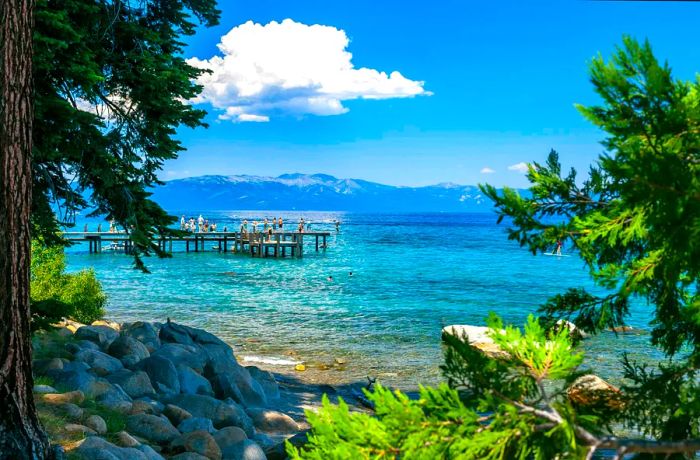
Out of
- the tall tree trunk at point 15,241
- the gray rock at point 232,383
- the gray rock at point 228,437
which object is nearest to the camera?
the tall tree trunk at point 15,241

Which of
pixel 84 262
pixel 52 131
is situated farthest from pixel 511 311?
pixel 84 262

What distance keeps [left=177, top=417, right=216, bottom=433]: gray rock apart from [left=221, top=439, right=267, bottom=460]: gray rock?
65 cm

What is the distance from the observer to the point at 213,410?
8.16m

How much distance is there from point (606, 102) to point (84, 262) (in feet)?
161

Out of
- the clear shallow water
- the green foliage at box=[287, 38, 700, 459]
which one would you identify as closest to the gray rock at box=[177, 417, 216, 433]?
the clear shallow water

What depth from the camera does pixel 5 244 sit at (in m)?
4.65

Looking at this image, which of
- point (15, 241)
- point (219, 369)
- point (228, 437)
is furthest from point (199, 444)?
point (219, 369)

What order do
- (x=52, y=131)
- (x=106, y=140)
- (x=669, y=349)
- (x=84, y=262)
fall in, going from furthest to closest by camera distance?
1. (x=84, y=262)
2. (x=106, y=140)
3. (x=52, y=131)
4. (x=669, y=349)

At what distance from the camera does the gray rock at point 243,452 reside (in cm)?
644

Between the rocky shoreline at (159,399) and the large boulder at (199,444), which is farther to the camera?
the large boulder at (199,444)

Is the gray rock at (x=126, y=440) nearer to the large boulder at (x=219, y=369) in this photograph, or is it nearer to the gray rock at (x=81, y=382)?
the gray rock at (x=81, y=382)

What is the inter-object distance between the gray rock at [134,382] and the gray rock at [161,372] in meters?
0.43

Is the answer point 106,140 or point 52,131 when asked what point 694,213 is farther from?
point 106,140

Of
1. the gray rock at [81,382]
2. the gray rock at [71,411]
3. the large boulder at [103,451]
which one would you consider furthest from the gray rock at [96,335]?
the large boulder at [103,451]
